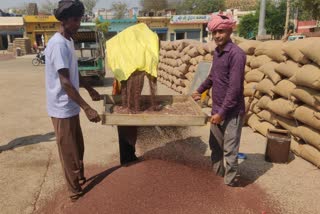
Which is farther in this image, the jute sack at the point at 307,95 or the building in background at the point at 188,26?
the building in background at the point at 188,26

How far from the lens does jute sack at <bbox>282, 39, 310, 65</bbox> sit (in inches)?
185

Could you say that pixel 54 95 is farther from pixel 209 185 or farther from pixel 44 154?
pixel 44 154

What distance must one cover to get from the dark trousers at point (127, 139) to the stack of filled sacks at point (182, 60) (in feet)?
13.6

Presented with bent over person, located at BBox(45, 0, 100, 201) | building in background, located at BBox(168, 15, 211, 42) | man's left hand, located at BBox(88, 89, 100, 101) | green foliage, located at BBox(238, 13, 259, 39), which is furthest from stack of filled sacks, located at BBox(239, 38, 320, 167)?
building in background, located at BBox(168, 15, 211, 42)

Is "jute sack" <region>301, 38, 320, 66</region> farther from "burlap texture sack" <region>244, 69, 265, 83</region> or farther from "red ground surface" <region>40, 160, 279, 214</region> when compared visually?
"red ground surface" <region>40, 160, 279, 214</region>

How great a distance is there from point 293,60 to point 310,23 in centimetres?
3677

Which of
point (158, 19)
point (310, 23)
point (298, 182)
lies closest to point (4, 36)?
point (158, 19)

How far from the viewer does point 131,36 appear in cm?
369

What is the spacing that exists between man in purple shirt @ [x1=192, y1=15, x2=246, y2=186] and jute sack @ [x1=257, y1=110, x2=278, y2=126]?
2.00 meters

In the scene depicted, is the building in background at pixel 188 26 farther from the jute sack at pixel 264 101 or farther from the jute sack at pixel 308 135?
the jute sack at pixel 308 135

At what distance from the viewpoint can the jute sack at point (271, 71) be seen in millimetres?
5233

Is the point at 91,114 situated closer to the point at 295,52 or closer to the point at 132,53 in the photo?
the point at 132,53

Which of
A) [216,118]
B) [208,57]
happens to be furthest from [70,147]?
[208,57]

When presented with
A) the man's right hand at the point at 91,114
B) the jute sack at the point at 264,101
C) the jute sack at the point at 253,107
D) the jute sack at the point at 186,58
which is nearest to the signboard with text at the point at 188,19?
the jute sack at the point at 186,58
